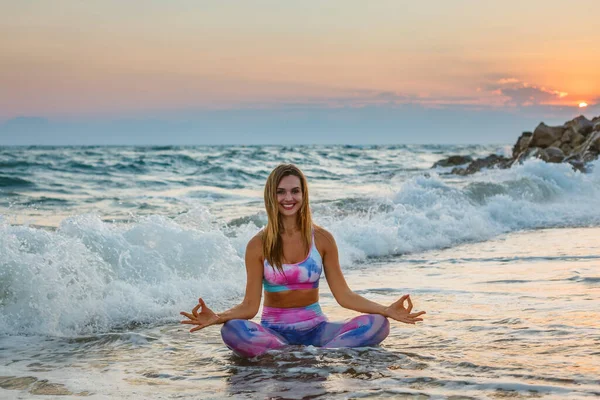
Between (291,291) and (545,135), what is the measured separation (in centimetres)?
3287

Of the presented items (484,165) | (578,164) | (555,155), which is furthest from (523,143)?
(578,164)

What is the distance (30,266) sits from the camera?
289 inches

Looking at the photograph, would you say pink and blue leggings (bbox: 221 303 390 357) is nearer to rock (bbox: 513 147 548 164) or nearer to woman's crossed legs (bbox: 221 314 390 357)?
woman's crossed legs (bbox: 221 314 390 357)

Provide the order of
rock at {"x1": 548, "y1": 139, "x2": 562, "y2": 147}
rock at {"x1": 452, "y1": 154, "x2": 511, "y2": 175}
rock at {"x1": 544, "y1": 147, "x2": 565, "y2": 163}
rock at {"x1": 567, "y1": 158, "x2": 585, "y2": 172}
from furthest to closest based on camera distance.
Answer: rock at {"x1": 452, "y1": 154, "x2": 511, "y2": 175}, rock at {"x1": 548, "y1": 139, "x2": 562, "y2": 147}, rock at {"x1": 544, "y1": 147, "x2": 565, "y2": 163}, rock at {"x1": 567, "y1": 158, "x2": 585, "y2": 172}

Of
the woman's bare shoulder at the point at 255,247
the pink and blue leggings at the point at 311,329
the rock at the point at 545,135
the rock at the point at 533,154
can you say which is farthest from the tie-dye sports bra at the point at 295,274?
the rock at the point at 545,135

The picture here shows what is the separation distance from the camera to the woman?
545 centimetres

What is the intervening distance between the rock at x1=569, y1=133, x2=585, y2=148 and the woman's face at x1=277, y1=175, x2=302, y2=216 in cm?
3096

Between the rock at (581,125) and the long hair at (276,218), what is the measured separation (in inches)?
1269

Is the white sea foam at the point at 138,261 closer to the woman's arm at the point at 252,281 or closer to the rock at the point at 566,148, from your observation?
the woman's arm at the point at 252,281

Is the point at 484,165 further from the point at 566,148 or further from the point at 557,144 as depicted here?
the point at 566,148

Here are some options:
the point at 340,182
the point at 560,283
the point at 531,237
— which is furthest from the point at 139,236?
the point at 340,182

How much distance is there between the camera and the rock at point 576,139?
33312 mm

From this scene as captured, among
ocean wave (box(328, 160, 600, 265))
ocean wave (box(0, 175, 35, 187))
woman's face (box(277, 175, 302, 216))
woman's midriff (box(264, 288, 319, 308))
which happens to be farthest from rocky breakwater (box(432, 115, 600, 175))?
woman's face (box(277, 175, 302, 216))

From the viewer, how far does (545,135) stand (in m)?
35.6
